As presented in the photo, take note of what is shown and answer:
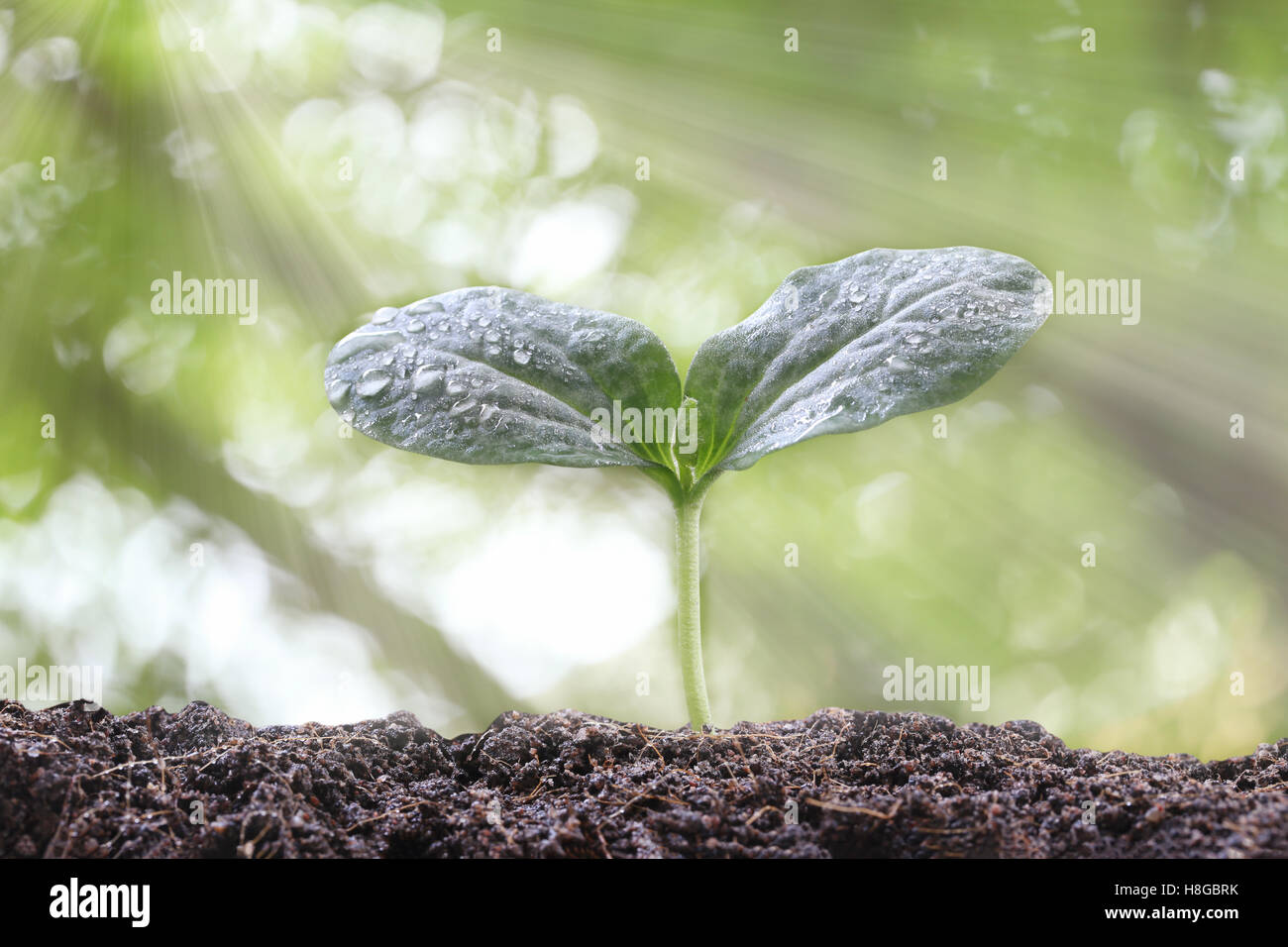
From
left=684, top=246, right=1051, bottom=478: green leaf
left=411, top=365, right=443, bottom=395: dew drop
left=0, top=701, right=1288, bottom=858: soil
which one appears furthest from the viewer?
left=411, top=365, right=443, bottom=395: dew drop

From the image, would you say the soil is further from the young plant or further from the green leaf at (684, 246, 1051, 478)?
the green leaf at (684, 246, 1051, 478)

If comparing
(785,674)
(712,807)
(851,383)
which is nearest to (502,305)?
(851,383)

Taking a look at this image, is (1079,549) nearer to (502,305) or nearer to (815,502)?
(815,502)

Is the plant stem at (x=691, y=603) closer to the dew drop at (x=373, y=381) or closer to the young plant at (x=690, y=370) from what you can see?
the young plant at (x=690, y=370)

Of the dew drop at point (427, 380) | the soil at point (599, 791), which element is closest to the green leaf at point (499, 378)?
the dew drop at point (427, 380)

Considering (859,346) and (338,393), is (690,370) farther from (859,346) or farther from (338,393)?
(338,393)

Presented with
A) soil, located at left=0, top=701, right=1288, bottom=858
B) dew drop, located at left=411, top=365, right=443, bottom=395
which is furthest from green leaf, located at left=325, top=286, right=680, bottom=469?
soil, located at left=0, top=701, right=1288, bottom=858

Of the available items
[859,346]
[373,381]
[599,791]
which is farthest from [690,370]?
[599,791]
